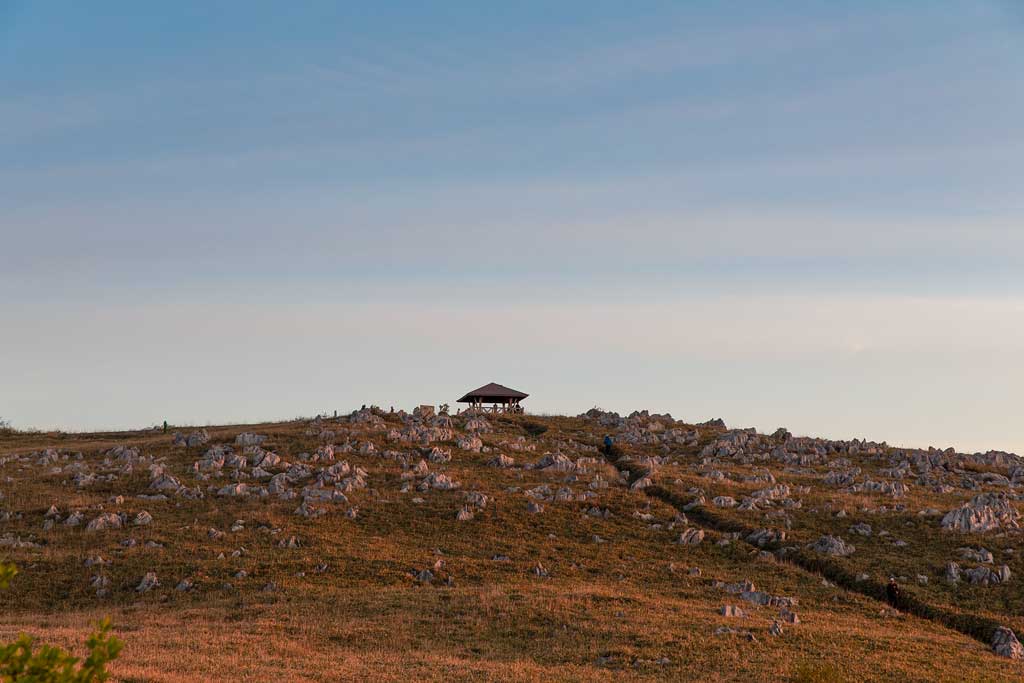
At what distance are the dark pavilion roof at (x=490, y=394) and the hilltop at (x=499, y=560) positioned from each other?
23357 millimetres

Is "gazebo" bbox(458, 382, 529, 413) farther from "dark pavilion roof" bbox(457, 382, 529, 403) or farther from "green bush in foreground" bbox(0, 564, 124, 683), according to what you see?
"green bush in foreground" bbox(0, 564, 124, 683)

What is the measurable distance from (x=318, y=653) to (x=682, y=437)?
58.2 meters

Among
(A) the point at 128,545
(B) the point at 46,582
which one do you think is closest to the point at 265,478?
(A) the point at 128,545

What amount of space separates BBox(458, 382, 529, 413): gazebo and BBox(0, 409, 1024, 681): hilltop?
23.2m

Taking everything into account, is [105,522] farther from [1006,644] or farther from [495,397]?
[495,397]

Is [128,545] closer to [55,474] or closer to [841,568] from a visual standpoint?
[55,474]

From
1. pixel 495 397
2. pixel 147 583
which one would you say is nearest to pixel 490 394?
pixel 495 397

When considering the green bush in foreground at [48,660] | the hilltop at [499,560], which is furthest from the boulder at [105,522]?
the green bush in foreground at [48,660]

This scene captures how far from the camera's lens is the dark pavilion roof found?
99.1 m

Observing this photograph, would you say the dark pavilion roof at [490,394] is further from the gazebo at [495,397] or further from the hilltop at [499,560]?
the hilltop at [499,560]

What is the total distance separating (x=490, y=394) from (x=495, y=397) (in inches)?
39.3

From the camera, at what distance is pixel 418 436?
7406cm

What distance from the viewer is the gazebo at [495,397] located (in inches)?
3896

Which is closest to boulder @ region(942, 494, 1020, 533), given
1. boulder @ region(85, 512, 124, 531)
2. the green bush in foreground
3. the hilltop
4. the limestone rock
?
the hilltop
